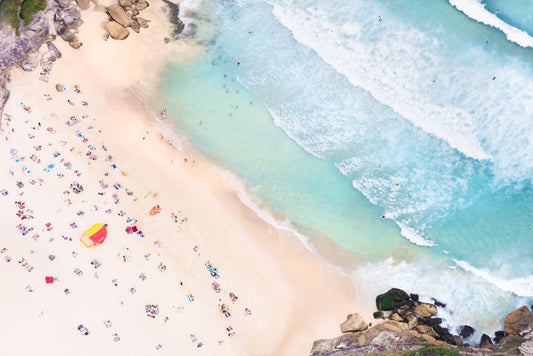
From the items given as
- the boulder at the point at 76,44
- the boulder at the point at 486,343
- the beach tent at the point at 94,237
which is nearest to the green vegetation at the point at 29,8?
the boulder at the point at 76,44

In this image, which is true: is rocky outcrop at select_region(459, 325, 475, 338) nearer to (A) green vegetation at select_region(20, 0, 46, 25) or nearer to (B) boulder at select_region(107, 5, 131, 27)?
(B) boulder at select_region(107, 5, 131, 27)

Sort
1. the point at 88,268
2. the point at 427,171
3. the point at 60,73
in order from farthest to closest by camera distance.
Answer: the point at 60,73 < the point at 427,171 < the point at 88,268

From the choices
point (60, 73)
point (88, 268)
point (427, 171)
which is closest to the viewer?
point (88, 268)

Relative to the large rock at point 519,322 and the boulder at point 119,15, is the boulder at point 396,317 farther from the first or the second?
the boulder at point 119,15

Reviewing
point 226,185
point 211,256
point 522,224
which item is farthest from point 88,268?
point 522,224

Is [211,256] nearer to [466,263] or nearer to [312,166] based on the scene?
[312,166]

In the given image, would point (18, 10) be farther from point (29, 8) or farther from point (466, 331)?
point (466, 331)

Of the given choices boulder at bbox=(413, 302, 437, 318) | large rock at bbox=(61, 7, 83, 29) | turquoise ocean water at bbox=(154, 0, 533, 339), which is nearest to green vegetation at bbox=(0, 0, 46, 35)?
large rock at bbox=(61, 7, 83, 29)
